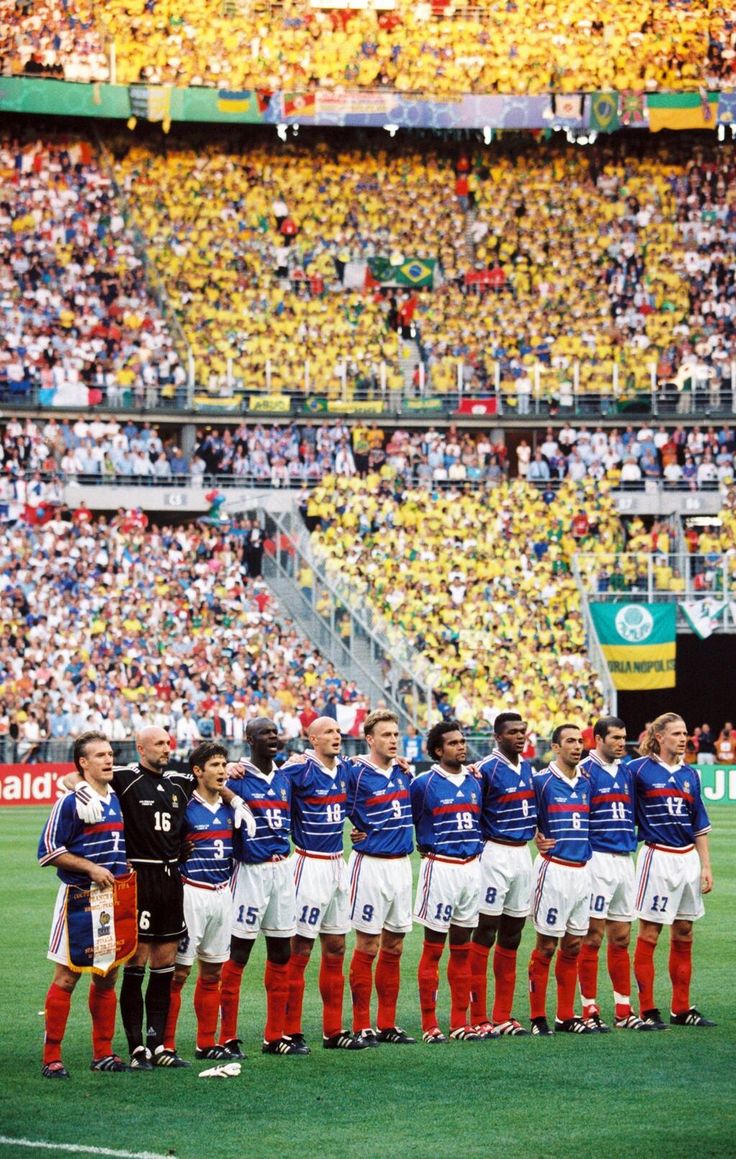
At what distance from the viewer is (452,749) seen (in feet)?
39.2

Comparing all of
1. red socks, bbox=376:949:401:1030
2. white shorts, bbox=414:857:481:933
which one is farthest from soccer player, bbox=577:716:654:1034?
red socks, bbox=376:949:401:1030

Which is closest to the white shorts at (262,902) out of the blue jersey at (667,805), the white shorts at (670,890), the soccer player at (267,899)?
the soccer player at (267,899)

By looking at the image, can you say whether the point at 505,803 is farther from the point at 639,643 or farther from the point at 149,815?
the point at 639,643

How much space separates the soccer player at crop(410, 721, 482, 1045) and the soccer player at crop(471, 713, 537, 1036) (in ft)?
0.50

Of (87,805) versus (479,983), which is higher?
(87,805)

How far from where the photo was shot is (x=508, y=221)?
44906 millimetres

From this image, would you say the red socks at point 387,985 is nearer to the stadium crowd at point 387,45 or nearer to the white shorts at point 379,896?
the white shorts at point 379,896

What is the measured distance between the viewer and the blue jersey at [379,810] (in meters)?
11.7

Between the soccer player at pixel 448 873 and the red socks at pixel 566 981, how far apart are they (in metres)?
0.66

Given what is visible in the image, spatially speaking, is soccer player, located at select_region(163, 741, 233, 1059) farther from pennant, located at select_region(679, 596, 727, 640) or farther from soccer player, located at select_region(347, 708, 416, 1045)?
pennant, located at select_region(679, 596, 727, 640)

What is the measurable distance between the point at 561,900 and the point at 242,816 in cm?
233

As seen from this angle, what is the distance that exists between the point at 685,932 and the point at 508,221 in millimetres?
34321

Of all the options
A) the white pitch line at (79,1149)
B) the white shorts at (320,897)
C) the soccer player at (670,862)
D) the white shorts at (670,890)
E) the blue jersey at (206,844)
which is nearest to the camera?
the white pitch line at (79,1149)

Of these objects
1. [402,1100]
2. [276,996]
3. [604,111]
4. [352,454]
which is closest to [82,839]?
[276,996]
